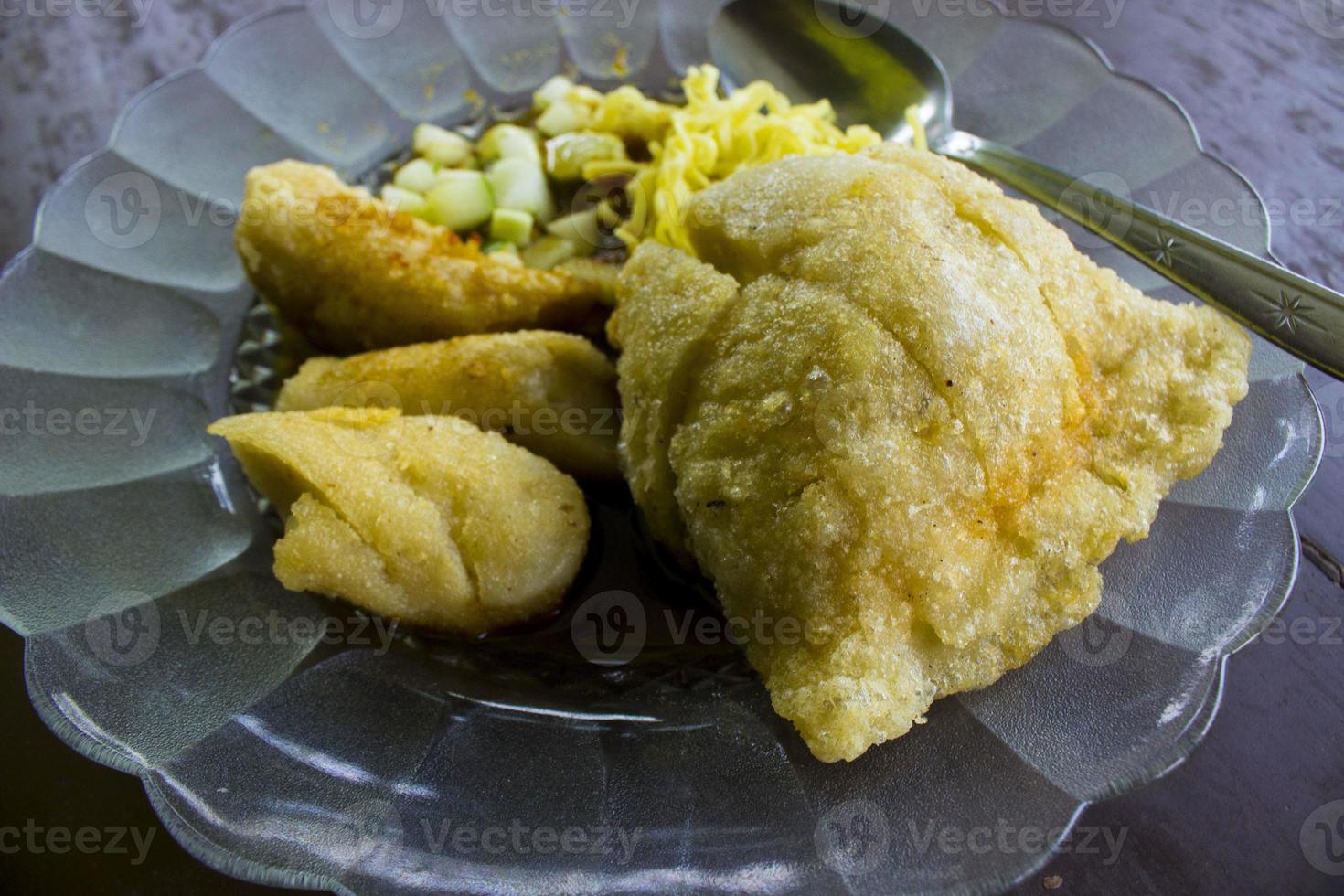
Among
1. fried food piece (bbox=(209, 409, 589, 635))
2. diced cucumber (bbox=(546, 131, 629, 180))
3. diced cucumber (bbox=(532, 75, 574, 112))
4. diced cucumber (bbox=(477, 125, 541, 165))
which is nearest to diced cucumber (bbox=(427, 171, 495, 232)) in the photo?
diced cucumber (bbox=(477, 125, 541, 165))

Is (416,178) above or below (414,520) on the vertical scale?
above

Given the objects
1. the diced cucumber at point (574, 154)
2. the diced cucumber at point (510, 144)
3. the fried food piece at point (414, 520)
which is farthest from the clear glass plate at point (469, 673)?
the diced cucumber at point (574, 154)

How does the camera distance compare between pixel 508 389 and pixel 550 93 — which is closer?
pixel 508 389

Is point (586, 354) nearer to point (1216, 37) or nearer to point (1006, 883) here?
point (1006, 883)

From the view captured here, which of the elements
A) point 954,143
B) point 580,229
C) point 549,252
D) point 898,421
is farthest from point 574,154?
point 898,421

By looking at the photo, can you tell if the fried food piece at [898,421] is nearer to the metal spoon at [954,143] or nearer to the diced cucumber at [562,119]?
the metal spoon at [954,143]

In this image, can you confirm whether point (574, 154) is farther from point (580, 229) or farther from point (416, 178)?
point (416, 178)

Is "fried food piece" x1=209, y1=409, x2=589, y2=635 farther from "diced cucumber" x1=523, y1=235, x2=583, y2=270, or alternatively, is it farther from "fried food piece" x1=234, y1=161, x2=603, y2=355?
"diced cucumber" x1=523, y1=235, x2=583, y2=270
